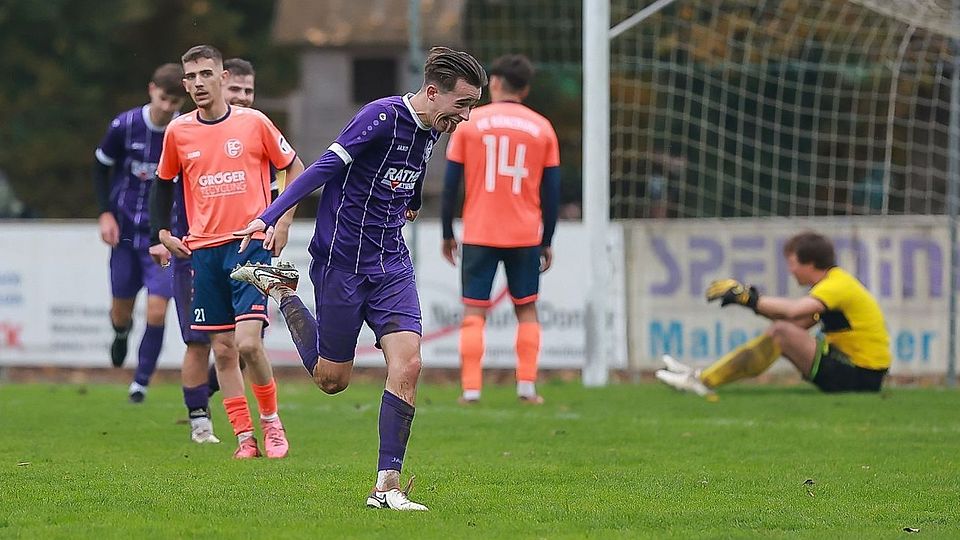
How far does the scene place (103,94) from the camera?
2988 cm

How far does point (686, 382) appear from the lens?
1162cm

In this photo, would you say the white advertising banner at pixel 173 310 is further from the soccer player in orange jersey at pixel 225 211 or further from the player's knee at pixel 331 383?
the player's knee at pixel 331 383

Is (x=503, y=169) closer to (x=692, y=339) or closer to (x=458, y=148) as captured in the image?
(x=458, y=148)

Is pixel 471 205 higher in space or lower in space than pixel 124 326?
higher

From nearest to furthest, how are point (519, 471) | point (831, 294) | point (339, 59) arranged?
point (519, 471)
point (831, 294)
point (339, 59)

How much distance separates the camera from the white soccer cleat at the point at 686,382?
11602 mm

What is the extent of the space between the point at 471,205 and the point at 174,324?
457 cm

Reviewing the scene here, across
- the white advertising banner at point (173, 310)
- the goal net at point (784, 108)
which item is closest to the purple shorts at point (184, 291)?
the white advertising banner at point (173, 310)

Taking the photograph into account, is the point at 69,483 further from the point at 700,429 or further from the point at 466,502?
the point at 700,429

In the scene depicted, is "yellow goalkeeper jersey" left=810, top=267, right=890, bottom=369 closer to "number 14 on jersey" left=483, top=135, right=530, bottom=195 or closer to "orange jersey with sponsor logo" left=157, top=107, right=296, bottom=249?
"number 14 on jersey" left=483, top=135, right=530, bottom=195

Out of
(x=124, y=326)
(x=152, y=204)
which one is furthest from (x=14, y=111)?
(x=152, y=204)

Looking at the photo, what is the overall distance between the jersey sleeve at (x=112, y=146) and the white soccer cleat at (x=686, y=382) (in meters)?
4.25

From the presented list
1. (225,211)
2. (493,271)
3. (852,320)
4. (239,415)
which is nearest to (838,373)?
(852,320)

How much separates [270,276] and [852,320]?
20.1ft
